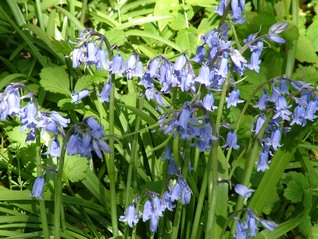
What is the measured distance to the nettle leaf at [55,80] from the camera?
13.0 ft

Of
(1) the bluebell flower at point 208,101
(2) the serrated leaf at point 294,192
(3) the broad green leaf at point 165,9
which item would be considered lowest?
(2) the serrated leaf at point 294,192

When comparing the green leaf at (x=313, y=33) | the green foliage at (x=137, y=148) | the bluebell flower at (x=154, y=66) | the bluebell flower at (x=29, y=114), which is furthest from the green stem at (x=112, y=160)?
the green leaf at (x=313, y=33)

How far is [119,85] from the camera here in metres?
4.76

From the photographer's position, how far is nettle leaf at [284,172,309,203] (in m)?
3.58

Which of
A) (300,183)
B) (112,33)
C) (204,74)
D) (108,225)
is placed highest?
(204,74)

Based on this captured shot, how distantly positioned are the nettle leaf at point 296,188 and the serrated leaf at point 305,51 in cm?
165

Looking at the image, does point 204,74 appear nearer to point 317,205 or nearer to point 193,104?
point 193,104

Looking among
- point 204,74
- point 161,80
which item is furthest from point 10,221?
point 204,74

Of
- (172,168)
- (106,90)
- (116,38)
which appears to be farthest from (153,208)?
(116,38)

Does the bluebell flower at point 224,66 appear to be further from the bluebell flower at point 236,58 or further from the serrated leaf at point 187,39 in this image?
the serrated leaf at point 187,39

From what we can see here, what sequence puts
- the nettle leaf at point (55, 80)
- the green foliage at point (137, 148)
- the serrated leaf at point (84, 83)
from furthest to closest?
the nettle leaf at point (55, 80)
the serrated leaf at point (84, 83)
the green foliage at point (137, 148)

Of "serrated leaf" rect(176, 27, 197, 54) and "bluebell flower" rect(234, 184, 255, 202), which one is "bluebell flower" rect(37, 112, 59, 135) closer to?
"bluebell flower" rect(234, 184, 255, 202)

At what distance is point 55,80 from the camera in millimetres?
3986

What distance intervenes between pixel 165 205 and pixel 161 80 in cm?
61
